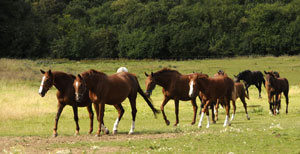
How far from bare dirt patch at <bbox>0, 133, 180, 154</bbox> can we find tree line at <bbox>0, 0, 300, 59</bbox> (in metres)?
68.6

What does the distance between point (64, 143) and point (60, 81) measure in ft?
10.5

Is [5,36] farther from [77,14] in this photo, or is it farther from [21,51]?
[77,14]

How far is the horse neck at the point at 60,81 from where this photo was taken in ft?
59.3

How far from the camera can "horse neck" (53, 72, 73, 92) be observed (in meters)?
18.1

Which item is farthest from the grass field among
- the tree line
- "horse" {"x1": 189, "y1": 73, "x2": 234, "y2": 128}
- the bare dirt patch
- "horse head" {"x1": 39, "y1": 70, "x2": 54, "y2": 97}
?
the tree line

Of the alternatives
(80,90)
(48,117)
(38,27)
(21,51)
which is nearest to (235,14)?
(38,27)

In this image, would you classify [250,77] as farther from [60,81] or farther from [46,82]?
[46,82]

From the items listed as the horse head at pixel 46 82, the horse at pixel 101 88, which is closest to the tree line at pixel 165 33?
the horse head at pixel 46 82

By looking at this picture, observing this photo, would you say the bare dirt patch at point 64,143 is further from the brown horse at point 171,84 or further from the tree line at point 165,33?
the tree line at point 165,33

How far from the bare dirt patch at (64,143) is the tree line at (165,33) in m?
68.6

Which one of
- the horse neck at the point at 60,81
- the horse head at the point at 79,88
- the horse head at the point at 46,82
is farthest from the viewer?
the horse neck at the point at 60,81

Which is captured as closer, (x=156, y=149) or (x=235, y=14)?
(x=156, y=149)

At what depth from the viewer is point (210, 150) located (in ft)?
44.3

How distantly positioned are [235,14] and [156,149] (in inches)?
4429
